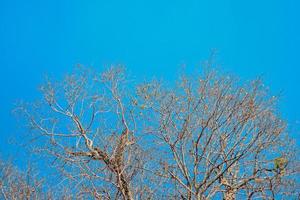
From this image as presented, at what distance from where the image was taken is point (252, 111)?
8.09m

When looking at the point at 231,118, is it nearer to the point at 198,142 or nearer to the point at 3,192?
the point at 198,142

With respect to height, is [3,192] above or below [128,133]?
above

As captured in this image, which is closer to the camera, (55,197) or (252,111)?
(252,111)

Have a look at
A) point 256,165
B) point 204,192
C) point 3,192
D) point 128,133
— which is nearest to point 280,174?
point 256,165

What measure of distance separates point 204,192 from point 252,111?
1.62 m

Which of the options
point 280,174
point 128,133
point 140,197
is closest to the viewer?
point 280,174

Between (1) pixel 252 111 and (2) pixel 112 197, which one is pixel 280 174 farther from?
(2) pixel 112 197

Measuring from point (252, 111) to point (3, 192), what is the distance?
7568 mm

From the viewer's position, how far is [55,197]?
40.5 ft

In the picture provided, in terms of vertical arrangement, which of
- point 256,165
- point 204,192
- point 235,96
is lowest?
point 204,192

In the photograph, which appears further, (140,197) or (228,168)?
(140,197)

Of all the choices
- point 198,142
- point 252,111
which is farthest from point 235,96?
point 198,142

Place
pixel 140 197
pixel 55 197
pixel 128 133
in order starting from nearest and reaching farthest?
1. pixel 128 133
2. pixel 140 197
3. pixel 55 197

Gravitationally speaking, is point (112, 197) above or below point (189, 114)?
below
